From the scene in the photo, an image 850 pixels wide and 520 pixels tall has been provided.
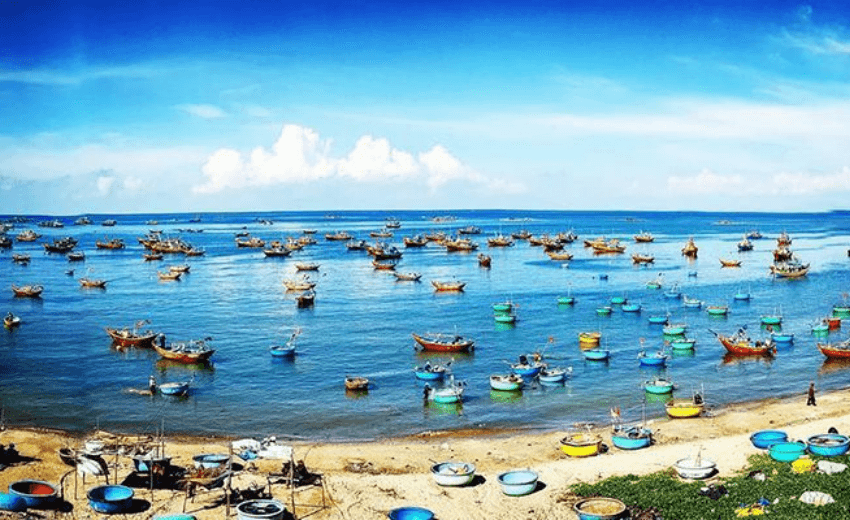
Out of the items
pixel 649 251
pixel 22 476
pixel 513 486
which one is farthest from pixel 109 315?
pixel 649 251

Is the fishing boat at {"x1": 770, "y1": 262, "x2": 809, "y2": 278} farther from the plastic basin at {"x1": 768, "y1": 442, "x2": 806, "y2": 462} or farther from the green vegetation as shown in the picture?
the green vegetation

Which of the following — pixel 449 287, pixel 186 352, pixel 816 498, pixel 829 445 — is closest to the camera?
pixel 816 498

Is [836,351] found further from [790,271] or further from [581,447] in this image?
[790,271]

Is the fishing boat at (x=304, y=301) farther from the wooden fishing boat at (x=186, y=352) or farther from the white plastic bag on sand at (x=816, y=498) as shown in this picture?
the white plastic bag on sand at (x=816, y=498)

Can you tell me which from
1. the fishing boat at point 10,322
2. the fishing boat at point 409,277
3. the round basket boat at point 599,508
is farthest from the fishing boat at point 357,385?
the fishing boat at point 409,277

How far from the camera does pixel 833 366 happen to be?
57188mm

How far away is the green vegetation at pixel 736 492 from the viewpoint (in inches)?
996

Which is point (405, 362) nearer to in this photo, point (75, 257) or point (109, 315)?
point (109, 315)

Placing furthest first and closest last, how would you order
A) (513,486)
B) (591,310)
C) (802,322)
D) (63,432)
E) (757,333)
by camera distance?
(591,310) < (802,322) < (757,333) < (63,432) < (513,486)

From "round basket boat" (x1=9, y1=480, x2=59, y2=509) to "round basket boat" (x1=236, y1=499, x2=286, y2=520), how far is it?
738 centimetres

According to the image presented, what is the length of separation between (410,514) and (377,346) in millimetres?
37776

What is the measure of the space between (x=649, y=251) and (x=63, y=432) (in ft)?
464

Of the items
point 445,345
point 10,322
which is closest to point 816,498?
point 445,345

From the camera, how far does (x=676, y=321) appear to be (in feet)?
250
